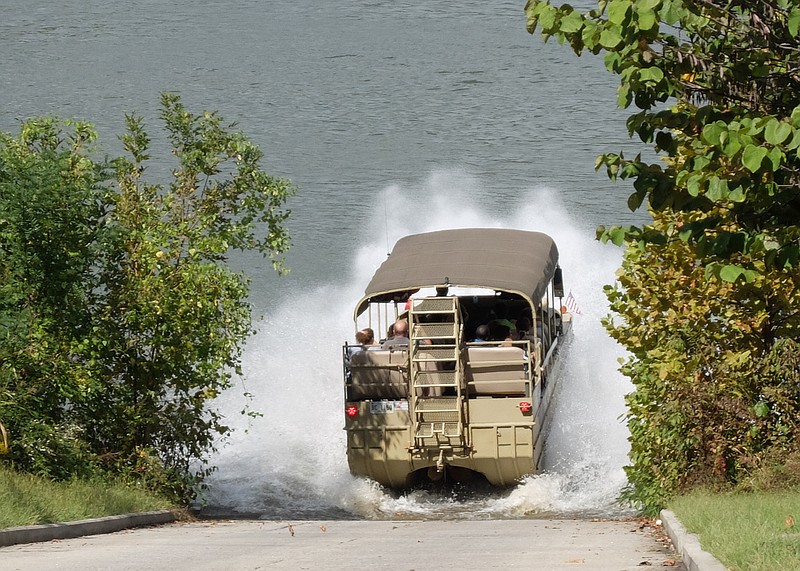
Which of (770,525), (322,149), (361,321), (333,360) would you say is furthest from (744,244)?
(322,149)

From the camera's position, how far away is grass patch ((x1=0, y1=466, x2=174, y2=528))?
12.6 metres

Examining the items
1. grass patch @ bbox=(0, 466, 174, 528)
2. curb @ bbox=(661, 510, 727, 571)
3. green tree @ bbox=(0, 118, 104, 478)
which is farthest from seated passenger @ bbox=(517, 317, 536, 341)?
curb @ bbox=(661, 510, 727, 571)

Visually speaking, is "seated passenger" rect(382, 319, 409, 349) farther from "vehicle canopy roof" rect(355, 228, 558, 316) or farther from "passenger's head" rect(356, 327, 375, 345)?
"vehicle canopy roof" rect(355, 228, 558, 316)

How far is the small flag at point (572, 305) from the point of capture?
1319 inches

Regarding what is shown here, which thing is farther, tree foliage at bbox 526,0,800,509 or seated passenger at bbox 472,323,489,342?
seated passenger at bbox 472,323,489,342

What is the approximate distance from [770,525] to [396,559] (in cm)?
284

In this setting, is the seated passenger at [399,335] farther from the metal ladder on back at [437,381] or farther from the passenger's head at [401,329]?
the metal ladder on back at [437,381]

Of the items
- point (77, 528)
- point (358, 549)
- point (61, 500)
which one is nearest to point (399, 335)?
point (61, 500)

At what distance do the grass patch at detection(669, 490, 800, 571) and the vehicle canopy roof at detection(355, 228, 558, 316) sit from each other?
20.6 feet

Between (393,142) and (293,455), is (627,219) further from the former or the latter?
(293,455)

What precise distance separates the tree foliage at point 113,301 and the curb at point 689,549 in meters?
7.42

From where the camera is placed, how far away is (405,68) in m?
61.7

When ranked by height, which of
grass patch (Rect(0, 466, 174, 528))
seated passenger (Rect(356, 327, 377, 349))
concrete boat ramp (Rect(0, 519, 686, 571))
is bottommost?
concrete boat ramp (Rect(0, 519, 686, 571))

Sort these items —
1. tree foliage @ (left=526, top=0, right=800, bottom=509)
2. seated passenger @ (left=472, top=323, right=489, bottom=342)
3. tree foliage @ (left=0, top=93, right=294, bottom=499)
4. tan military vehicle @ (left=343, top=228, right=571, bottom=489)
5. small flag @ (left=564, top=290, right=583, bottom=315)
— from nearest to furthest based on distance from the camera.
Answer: tree foliage @ (left=526, top=0, right=800, bottom=509), tree foliage @ (left=0, top=93, right=294, bottom=499), tan military vehicle @ (left=343, top=228, right=571, bottom=489), seated passenger @ (left=472, top=323, right=489, bottom=342), small flag @ (left=564, top=290, right=583, bottom=315)
